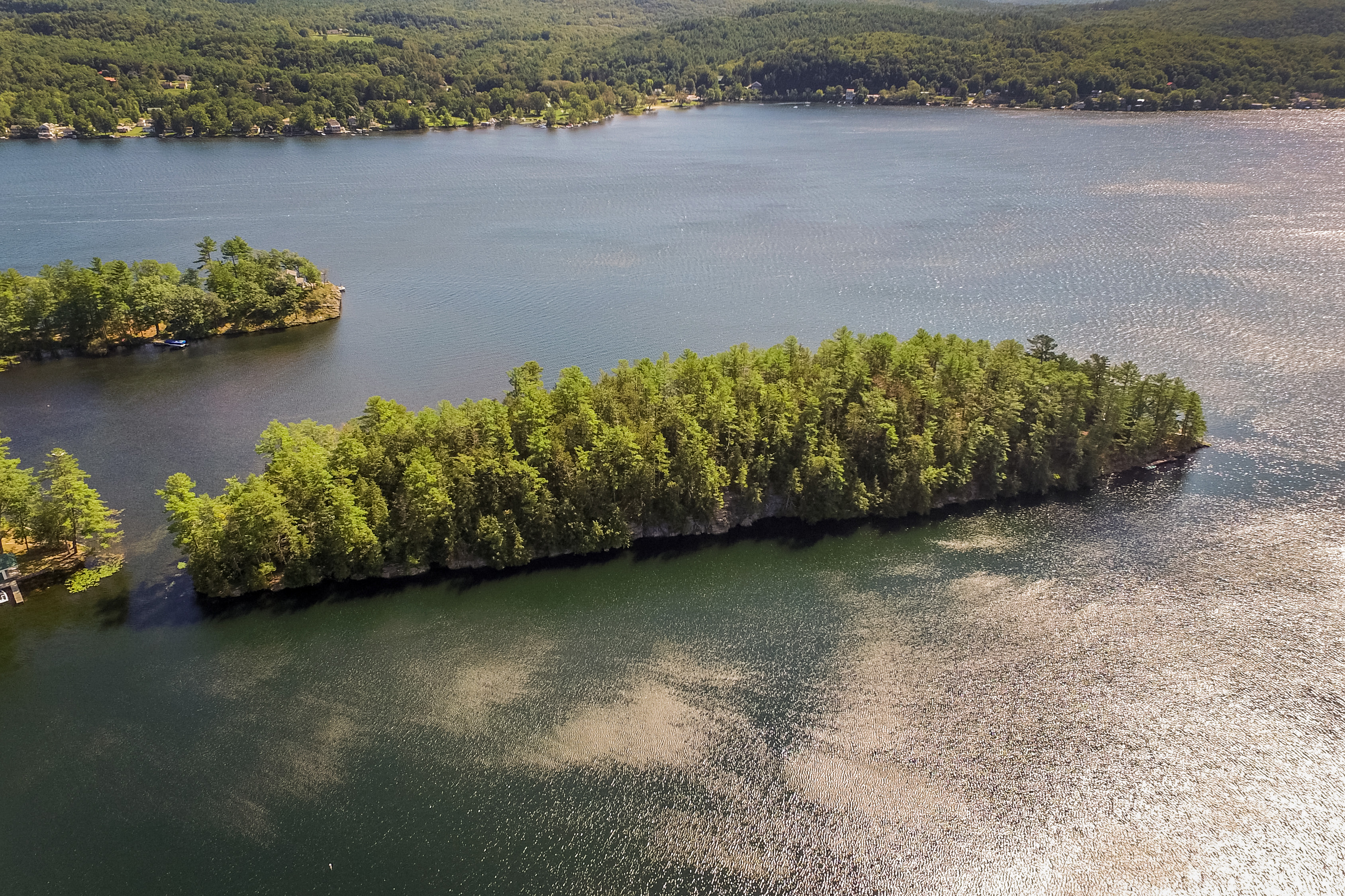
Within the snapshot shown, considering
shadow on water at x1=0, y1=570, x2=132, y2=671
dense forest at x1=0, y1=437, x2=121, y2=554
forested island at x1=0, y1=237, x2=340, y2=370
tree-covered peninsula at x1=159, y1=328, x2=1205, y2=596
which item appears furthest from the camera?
forested island at x1=0, y1=237, x2=340, y2=370

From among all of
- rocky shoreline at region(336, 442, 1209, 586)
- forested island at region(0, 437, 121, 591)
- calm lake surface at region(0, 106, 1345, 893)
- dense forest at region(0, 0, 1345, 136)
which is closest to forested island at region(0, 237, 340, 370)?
calm lake surface at region(0, 106, 1345, 893)

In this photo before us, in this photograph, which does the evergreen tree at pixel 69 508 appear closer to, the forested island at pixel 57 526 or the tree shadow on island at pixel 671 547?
the forested island at pixel 57 526

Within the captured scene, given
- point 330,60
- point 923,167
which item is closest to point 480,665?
point 923,167

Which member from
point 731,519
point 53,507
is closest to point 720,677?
point 731,519

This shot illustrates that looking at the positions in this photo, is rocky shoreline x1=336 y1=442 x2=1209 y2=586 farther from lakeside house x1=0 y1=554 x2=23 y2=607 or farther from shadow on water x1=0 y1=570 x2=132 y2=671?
lakeside house x1=0 y1=554 x2=23 y2=607

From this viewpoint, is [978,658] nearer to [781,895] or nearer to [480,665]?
[781,895]

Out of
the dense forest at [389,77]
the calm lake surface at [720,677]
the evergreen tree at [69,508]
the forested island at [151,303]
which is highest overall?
the dense forest at [389,77]

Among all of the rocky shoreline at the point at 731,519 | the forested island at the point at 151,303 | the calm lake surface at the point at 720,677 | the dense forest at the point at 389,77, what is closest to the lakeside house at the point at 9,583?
the calm lake surface at the point at 720,677
